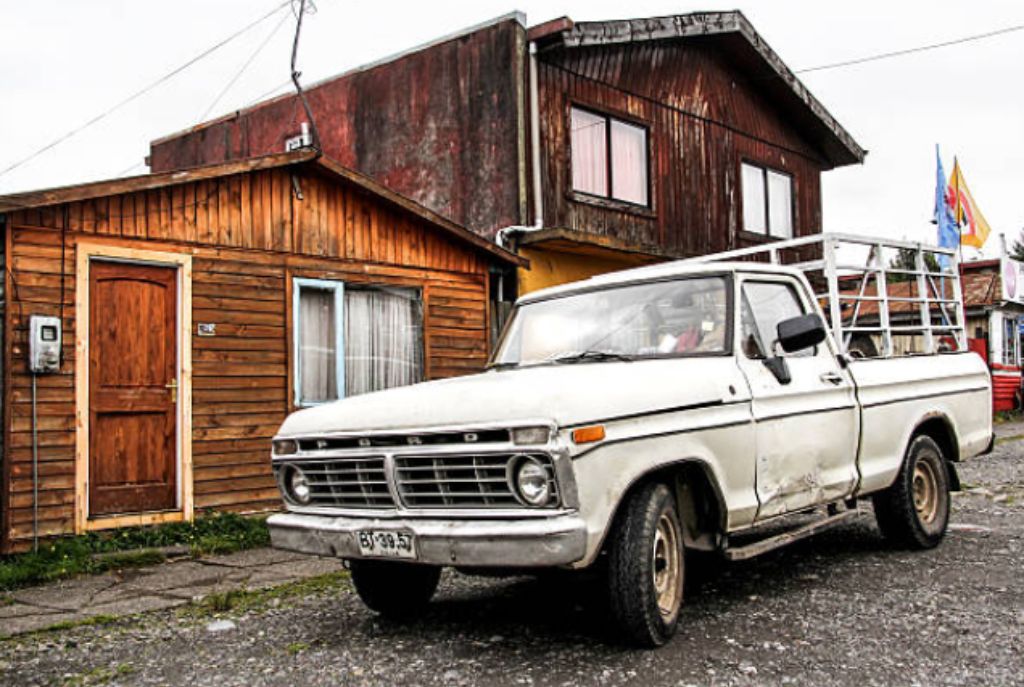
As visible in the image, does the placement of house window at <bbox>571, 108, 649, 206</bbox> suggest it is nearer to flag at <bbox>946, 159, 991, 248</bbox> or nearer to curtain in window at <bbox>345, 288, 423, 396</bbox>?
curtain in window at <bbox>345, 288, 423, 396</bbox>

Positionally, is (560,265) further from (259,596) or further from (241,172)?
(259,596)

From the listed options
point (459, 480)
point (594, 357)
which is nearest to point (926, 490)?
point (594, 357)

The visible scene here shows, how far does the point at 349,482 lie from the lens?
191 inches

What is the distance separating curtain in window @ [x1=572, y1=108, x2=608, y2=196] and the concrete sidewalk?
26.3 ft

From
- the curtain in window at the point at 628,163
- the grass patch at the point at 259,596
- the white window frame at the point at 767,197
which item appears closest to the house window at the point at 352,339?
the grass patch at the point at 259,596

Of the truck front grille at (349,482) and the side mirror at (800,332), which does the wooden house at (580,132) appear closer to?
the side mirror at (800,332)

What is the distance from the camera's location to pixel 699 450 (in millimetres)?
4797

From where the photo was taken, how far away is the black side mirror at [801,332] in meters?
5.29

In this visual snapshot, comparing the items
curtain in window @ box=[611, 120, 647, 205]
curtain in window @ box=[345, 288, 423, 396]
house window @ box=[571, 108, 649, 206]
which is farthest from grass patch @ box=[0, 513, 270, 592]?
curtain in window @ box=[611, 120, 647, 205]

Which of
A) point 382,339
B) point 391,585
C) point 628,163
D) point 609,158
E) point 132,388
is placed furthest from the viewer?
point 628,163

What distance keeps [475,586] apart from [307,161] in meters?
5.17

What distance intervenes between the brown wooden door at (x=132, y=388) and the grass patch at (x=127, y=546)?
294mm

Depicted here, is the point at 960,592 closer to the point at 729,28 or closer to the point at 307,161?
the point at 307,161

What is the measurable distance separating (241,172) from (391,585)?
535 cm
